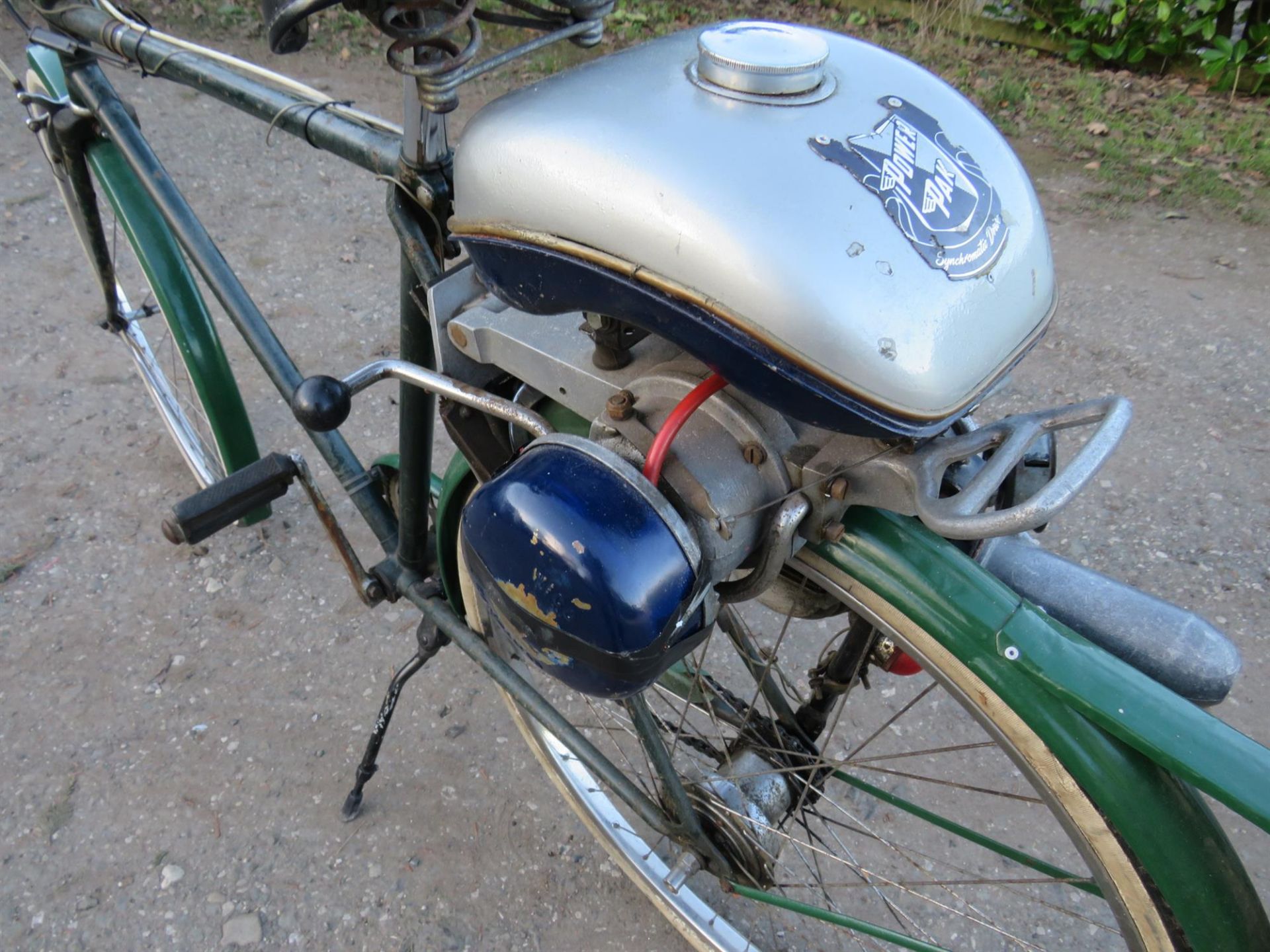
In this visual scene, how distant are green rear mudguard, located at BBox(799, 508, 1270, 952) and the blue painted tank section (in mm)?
176

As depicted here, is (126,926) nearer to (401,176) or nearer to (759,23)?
(401,176)

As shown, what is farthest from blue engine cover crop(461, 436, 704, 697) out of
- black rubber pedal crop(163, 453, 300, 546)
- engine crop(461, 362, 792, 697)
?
black rubber pedal crop(163, 453, 300, 546)

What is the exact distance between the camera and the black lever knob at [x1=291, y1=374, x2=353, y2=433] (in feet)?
3.92

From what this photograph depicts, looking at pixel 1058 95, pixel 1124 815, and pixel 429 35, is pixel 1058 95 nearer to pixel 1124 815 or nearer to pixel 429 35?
pixel 429 35

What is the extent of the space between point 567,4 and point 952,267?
60cm

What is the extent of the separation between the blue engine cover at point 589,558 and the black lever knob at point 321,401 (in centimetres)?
33

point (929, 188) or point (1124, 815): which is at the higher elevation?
point (929, 188)

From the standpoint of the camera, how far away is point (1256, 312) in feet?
10.2

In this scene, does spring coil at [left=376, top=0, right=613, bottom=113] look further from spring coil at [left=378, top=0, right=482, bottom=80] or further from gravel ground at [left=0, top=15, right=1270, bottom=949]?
gravel ground at [left=0, top=15, right=1270, bottom=949]

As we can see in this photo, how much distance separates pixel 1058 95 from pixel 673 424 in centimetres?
422

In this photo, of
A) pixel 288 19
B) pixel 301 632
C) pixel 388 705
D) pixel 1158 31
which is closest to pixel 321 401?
pixel 288 19

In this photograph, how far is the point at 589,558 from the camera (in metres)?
0.86

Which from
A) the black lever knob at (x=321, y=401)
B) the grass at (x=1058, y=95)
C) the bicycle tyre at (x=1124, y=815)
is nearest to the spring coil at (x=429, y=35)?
the black lever knob at (x=321, y=401)

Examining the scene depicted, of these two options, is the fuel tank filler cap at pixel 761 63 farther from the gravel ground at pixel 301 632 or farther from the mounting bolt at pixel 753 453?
the gravel ground at pixel 301 632
